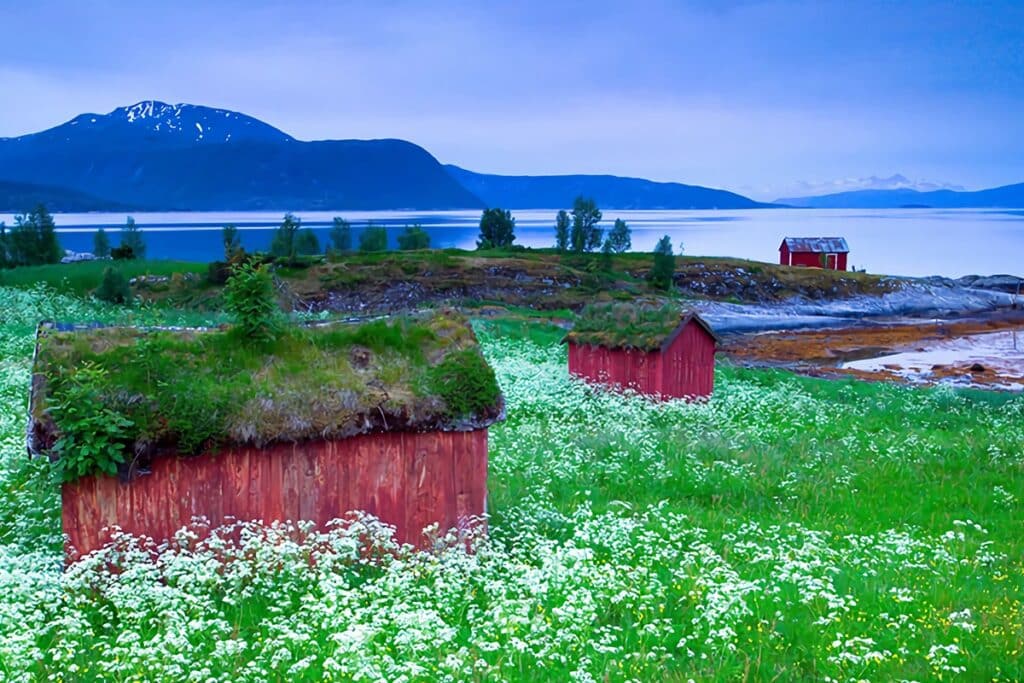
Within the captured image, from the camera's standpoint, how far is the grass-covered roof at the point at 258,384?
402 inches

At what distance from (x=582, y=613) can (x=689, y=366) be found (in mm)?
20909

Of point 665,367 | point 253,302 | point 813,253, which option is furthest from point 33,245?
point 253,302

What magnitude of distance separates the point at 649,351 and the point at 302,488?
18.3 m

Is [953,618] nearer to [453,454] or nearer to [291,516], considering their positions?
[453,454]

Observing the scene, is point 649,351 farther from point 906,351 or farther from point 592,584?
point 906,351

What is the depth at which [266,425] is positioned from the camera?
1072cm

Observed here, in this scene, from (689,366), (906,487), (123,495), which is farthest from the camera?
(689,366)

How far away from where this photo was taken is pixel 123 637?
683 cm

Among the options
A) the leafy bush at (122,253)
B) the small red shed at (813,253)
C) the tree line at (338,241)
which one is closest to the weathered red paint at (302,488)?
the tree line at (338,241)

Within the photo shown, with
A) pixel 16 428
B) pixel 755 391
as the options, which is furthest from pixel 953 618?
pixel 755 391

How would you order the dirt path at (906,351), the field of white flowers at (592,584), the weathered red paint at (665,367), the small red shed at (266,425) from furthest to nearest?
the dirt path at (906,351) < the weathered red paint at (665,367) < the small red shed at (266,425) < the field of white flowers at (592,584)

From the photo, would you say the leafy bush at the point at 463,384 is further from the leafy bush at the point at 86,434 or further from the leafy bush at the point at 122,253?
the leafy bush at the point at 122,253

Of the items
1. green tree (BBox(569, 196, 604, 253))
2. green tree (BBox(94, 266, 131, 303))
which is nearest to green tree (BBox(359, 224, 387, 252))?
green tree (BBox(569, 196, 604, 253))

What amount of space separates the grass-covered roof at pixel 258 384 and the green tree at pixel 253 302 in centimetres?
17
